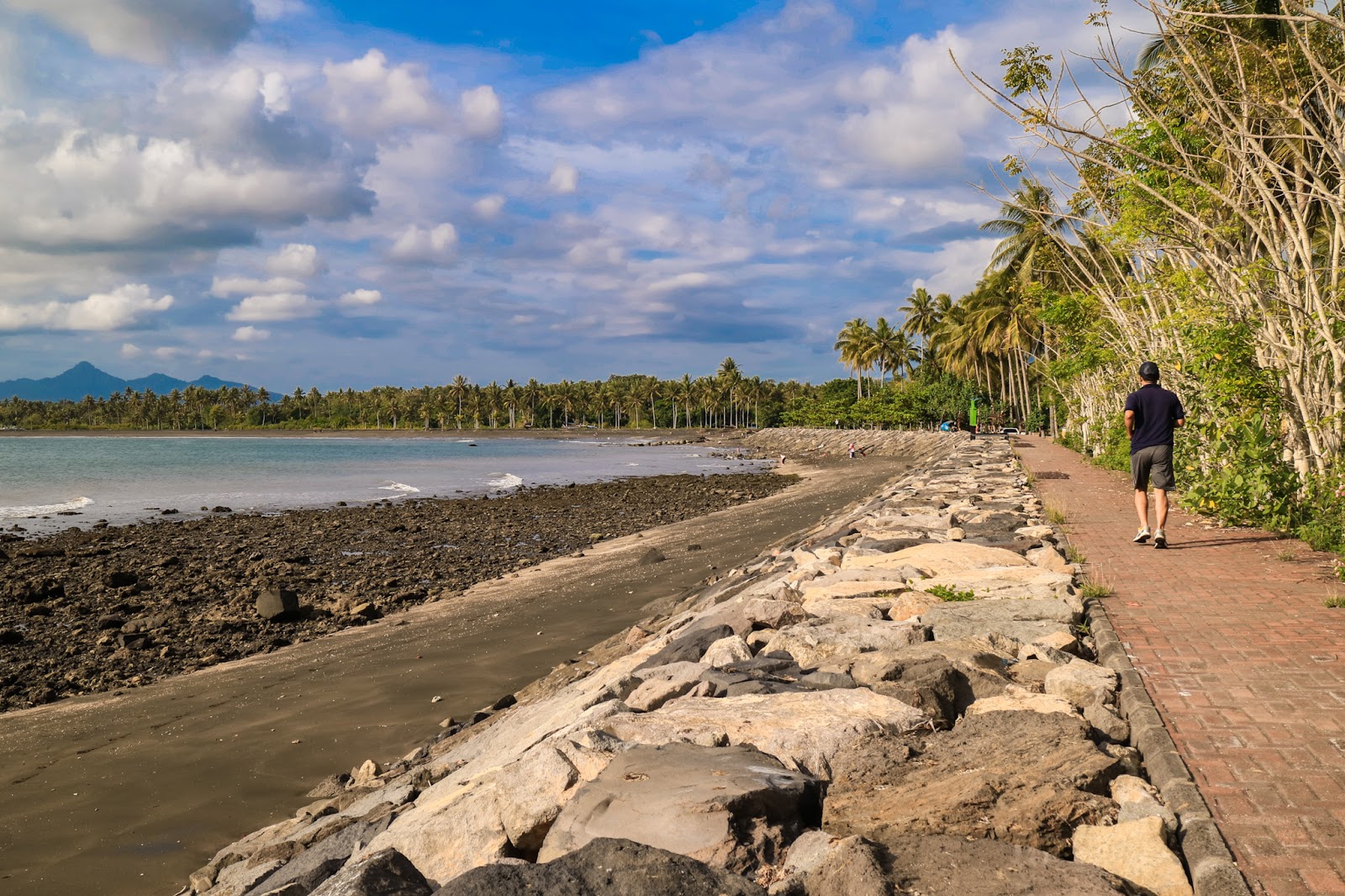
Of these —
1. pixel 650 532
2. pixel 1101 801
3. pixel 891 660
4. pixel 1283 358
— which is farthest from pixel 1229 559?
pixel 650 532

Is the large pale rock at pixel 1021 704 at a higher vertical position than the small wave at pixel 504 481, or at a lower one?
higher

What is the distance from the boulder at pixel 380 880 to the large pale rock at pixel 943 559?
545 cm

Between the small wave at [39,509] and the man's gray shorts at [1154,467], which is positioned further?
the small wave at [39,509]

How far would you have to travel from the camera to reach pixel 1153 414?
28.9 ft

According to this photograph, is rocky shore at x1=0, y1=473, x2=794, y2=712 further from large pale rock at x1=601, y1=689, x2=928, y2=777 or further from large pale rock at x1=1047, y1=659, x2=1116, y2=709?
large pale rock at x1=1047, y1=659, x2=1116, y2=709

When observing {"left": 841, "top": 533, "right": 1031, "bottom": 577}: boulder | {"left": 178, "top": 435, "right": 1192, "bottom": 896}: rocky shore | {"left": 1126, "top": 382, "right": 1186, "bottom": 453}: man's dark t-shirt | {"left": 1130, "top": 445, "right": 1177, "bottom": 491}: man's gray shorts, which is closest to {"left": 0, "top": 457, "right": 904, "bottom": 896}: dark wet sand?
{"left": 178, "top": 435, "right": 1192, "bottom": 896}: rocky shore

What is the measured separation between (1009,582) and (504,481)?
3572 cm

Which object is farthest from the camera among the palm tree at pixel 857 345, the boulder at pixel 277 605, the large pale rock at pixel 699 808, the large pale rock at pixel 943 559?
the palm tree at pixel 857 345

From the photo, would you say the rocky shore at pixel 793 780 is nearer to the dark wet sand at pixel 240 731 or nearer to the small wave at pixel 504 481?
the dark wet sand at pixel 240 731

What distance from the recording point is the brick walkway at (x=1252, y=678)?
2.91 meters

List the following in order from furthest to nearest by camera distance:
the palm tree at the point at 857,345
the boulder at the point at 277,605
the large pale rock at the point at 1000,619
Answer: the palm tree at the point at 857,345 < the boulder at the point at 277,605 < the large pale rock at the point at 1000,619

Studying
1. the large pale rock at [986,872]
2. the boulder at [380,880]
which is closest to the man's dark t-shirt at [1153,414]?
the large pale rock at [986,872]

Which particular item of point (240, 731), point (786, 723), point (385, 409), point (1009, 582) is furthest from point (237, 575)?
point (385, 409)

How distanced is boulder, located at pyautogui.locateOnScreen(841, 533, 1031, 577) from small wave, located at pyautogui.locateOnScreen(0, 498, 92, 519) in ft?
91.7
